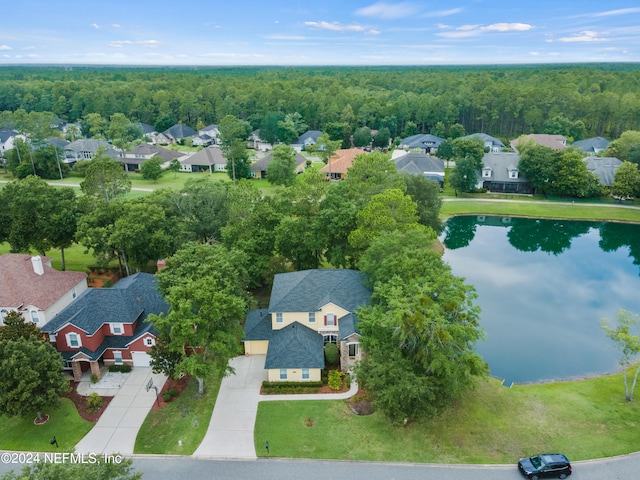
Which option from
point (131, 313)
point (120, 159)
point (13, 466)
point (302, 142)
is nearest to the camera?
point (13, 466)

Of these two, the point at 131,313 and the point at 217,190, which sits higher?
the point at 217,190

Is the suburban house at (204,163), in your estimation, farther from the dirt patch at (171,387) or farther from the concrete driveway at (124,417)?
the dirt patch at (171,387)

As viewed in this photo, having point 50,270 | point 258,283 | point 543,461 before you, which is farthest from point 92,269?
point 543,461

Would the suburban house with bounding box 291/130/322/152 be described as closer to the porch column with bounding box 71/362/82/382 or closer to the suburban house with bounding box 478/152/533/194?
the suburban house with bounding box 478/152/533/194

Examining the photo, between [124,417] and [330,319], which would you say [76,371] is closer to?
[124,417]

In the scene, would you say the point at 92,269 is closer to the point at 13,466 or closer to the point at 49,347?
the point at 49,347

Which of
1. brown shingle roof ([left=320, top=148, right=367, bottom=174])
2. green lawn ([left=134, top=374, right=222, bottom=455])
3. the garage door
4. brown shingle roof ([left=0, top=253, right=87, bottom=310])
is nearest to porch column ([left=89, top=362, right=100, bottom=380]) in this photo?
the garage door

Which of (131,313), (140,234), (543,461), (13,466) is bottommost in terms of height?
(13,466)

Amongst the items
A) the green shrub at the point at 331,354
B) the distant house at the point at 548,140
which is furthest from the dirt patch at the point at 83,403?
the distant house at the point at 548,140
